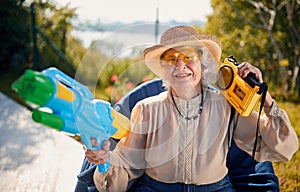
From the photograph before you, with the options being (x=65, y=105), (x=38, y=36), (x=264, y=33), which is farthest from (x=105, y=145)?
(x=38, y=36)

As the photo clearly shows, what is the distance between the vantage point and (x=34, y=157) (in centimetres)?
289

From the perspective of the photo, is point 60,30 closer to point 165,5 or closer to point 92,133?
point 165,5

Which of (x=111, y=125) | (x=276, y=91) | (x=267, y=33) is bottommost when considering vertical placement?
(x=276, y=91)

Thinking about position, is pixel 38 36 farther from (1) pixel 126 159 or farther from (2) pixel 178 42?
(2) pixel 178 42

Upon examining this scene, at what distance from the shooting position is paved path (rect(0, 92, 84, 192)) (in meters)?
2.47

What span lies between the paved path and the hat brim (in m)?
1.11

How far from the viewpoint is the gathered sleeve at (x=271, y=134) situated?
1542mm

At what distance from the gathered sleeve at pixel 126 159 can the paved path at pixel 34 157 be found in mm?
849

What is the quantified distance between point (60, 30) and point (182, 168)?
409 centimetres

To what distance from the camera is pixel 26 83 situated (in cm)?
98

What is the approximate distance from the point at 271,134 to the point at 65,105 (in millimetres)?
804

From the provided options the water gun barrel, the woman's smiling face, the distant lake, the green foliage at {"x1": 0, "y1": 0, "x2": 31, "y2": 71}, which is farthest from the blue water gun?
the green foliage at {"x1": 0, "y1": 0, "x2": 31, "y2": 71}

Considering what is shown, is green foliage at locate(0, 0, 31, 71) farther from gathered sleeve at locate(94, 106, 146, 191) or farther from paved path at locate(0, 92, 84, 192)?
gathered sleeve at locate(94, 106, 146, 191)

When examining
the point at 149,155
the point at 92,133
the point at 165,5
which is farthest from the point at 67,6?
the point at 92,133
